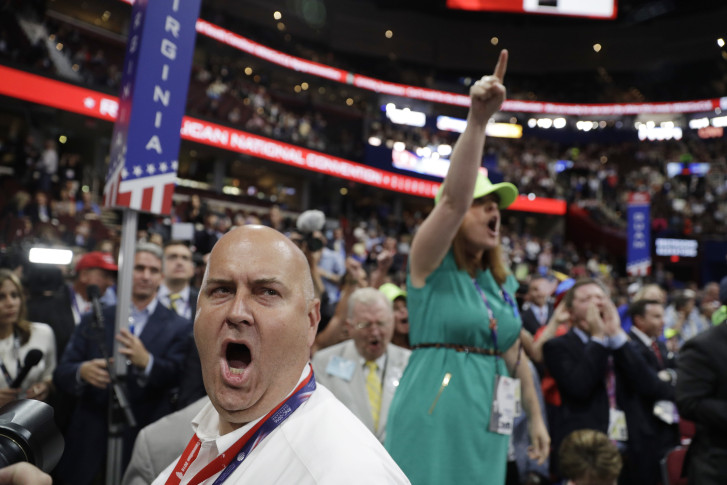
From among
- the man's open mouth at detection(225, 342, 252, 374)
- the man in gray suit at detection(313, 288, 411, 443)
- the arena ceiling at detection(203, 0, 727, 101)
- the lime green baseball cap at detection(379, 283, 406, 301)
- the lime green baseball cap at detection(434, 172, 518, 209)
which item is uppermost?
the arena ceiling at detection(203, 0, 727, 101)

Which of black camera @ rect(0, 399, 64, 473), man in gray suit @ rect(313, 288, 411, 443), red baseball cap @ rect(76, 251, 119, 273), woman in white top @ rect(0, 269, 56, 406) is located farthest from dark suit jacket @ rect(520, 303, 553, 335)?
black camera @ rect(0, 399, 64, 473)

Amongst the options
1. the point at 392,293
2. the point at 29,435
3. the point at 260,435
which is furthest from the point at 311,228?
the point at 29,435

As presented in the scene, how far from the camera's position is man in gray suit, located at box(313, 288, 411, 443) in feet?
10.4

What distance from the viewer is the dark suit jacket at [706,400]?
2.85 metres

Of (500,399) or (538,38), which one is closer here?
(500,399)

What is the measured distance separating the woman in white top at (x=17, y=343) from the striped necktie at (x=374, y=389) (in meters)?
1.72

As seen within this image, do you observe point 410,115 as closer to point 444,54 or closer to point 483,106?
point 444,54

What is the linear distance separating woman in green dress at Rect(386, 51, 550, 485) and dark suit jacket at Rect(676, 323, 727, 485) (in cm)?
123

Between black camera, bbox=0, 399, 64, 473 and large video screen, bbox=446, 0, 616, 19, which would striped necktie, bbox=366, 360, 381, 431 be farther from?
large video screen, bbox=446, 0, 616, 19

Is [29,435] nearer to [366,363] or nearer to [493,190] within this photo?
[493,190]

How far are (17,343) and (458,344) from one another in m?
2.58

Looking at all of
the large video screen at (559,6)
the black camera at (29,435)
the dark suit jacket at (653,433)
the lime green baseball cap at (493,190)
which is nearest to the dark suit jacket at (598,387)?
the dark suit jacket at (653,433)

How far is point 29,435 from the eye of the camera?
3.14ft

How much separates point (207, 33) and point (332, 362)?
2210 cm
